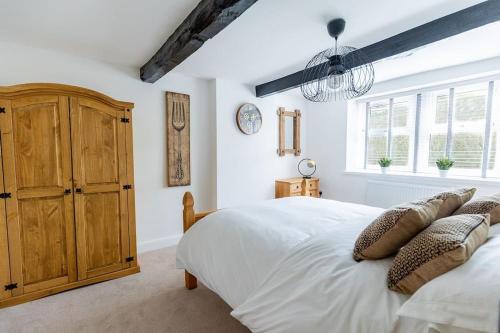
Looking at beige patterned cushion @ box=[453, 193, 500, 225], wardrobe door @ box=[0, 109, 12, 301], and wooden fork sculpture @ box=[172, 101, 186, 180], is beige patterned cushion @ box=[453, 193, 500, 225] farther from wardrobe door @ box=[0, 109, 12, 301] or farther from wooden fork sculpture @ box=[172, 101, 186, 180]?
wardrobe door @ box=[0, 109, 12, 301]

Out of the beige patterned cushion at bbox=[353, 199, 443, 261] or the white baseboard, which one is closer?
the beige patterned cushion at bbox=[353, 199, 443, 261]

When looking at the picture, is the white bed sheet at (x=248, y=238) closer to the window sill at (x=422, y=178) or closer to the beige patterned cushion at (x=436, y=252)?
the beige patterned cushion at (x=436, y=252)

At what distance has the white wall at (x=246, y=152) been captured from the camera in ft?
11.7

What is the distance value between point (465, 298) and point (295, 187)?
3.33 metres

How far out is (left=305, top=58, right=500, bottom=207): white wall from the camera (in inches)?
116

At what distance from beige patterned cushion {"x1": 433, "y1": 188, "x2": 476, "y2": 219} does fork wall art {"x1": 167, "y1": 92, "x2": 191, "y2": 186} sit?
2749 millimetres

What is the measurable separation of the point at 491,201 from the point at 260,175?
2910 millimetres

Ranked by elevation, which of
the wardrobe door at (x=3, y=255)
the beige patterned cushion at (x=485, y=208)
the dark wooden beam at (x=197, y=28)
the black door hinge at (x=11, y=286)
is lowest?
the black door hinge at (x=11, y=286)

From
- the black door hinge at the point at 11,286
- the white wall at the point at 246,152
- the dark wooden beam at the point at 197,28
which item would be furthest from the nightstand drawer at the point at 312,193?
the black door hinge at the point at 11,286

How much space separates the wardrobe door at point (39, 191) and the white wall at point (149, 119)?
2.13 ft

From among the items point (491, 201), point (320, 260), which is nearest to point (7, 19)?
point (320, 260)

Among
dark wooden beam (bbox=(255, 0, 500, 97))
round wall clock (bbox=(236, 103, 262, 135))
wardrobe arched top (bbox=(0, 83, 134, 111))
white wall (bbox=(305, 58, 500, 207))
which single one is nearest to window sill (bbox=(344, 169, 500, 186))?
white wall (bbox=(305, 58, 500, 207))

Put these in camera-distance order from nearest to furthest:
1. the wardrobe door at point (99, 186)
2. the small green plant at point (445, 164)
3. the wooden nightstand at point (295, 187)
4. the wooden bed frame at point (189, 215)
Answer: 1. the wooden bed frame at point (189, 215)
2. the wardrobe door at point (99, 186)
3. the small green plant at point (445, 164)
4. the wooden nightstand at point (295, 187)

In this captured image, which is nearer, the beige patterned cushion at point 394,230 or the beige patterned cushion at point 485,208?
the beige patterned cushion at point 394,230
